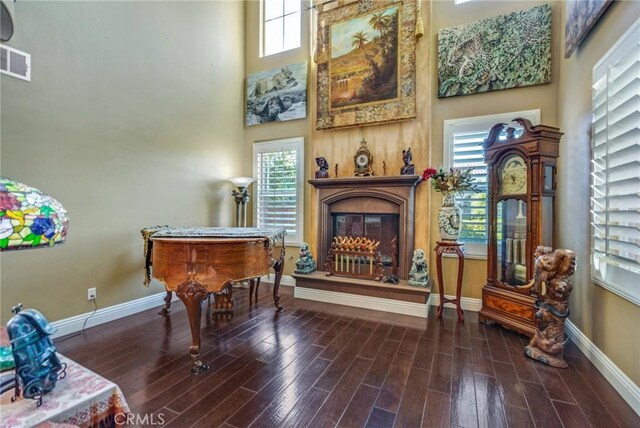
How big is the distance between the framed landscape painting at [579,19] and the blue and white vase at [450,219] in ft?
5.69

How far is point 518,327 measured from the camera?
2.73 m

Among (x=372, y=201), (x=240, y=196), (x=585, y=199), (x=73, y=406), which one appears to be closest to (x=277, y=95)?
(x=240, y=196)

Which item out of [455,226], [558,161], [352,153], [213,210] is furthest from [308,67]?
[558,161]

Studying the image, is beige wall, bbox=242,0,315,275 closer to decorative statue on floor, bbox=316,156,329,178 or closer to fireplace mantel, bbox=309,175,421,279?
decorative statue on floor, bbox=316,156,329,178

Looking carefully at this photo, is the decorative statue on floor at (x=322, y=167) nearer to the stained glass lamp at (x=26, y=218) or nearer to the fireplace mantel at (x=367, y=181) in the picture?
the fireplace mantel at (x=367, y=181)

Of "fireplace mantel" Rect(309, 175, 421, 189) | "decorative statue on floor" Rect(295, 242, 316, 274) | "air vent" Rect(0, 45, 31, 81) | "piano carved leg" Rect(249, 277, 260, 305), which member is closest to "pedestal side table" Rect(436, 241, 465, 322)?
"fireplace mantel" Rect(309, 175, 421, 189)

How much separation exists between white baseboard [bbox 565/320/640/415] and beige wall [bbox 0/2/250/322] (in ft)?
14.7

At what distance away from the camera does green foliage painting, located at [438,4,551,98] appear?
125 inches

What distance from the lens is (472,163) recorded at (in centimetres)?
351

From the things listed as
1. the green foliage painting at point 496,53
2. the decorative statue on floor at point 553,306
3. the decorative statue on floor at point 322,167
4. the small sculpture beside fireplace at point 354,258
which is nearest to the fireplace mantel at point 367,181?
the decorative statue on floor at point 322,167

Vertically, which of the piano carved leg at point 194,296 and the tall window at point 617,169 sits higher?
the tall window at point 617,169

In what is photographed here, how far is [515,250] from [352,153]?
93.6 inches

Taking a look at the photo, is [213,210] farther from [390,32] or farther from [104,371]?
[390,32]

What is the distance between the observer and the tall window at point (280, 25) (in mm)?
4746
